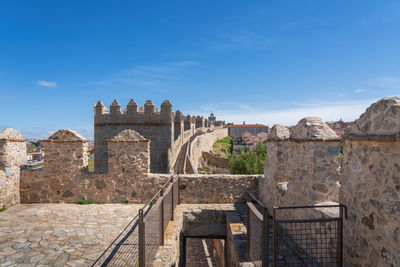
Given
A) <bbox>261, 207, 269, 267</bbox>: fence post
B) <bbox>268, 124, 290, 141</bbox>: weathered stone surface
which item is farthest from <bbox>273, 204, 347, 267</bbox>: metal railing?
<bbox>268, 124, 290, 141</bbox>: weathered stone surface

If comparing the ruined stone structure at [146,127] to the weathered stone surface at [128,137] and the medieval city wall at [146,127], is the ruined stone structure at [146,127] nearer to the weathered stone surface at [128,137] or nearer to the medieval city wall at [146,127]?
the medieval city wall at [146,127]

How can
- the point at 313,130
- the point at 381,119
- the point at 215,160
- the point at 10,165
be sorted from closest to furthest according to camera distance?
the point at 381,119, the point at 313,130, the point at 10,165, the point at 215,160

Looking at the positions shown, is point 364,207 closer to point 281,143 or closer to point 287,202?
point 287,202

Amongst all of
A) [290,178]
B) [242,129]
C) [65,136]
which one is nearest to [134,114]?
[65,136]

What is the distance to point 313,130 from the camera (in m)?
4.29

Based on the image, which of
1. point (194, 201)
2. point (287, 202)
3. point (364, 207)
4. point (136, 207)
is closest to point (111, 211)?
point (136, 207)

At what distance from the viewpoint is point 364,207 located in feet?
9.96

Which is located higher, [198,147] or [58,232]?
[198,147]

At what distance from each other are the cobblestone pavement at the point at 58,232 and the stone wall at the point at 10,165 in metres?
0.36

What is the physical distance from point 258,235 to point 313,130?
6.61ft

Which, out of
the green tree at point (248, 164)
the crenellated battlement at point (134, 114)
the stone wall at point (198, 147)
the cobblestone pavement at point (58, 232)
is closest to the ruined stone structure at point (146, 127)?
the crenellated battlement at point (134, 114)

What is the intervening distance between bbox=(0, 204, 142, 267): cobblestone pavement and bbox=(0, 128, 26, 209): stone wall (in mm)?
356

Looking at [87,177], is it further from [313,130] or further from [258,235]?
[313,130]

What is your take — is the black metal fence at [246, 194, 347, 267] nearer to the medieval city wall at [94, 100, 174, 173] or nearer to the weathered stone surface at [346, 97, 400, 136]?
the weathered stone surface at [346, 97, 400, 136]
